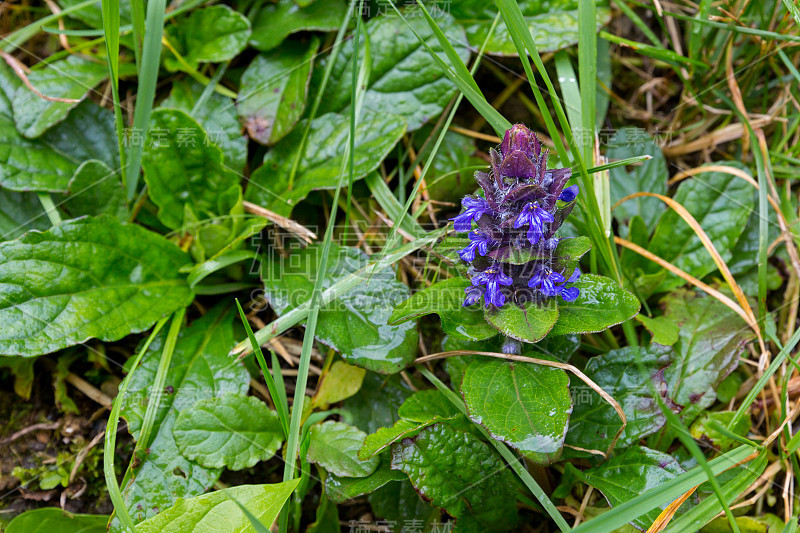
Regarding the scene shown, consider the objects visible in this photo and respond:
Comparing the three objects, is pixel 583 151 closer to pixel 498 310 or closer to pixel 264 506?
pixel 498 310

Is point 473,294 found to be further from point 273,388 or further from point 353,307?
point 273,388

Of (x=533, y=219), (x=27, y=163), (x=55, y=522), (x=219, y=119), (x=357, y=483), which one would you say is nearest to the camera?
(x=533, y=219)

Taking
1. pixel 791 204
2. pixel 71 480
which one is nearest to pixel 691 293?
pixel 791 204

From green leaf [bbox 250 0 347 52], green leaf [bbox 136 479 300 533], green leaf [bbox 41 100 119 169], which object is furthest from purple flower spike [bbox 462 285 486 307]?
green leaf [bbox 41 100 119 169]

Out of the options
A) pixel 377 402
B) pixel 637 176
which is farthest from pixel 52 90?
pixel 637 176

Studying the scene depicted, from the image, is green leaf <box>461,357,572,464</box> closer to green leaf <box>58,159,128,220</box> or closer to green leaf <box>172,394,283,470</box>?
green leaf <box>172,394,283,470</box>

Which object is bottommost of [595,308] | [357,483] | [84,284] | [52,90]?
[357,483]

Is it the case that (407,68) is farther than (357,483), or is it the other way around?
(407,68)
